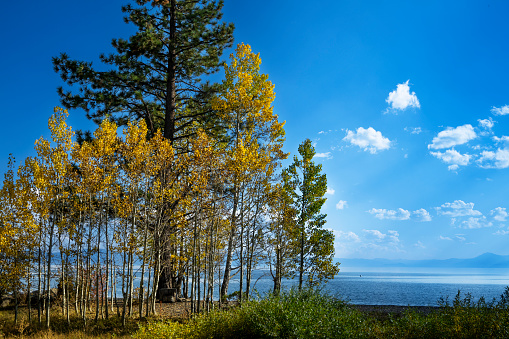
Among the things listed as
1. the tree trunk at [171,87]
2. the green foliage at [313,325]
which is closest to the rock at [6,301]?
the tree trunk at [171,87]

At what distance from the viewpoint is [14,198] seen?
11562 mm

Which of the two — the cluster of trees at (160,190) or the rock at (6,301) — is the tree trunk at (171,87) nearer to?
the cluster of trees at (160,190)

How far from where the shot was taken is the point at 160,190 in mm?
11625

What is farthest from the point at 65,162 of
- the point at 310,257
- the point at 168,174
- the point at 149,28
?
the point at 310,257

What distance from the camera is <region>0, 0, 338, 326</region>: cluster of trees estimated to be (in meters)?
11.0

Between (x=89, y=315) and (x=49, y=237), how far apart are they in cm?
381

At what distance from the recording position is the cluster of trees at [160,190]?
11.0 metres

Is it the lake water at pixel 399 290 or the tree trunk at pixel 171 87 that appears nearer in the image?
the tree trunk at pixel 171 87

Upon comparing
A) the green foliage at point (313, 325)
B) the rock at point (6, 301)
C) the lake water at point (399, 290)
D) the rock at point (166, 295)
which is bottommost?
the lake water at point (399, 290)

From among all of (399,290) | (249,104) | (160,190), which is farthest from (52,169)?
(399,290)

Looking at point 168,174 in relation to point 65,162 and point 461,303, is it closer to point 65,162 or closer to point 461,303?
point 65,162

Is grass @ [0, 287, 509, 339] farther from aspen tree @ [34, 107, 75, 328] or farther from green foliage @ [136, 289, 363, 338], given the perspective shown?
aspen tree @ [34, 107, 75, 328]

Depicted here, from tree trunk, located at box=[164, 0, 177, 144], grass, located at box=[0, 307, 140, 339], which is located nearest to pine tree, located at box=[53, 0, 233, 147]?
tree trunk, located at box=[164, 0, 177, 144]

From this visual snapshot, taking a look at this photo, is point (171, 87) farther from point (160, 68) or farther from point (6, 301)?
point (6, 301)
